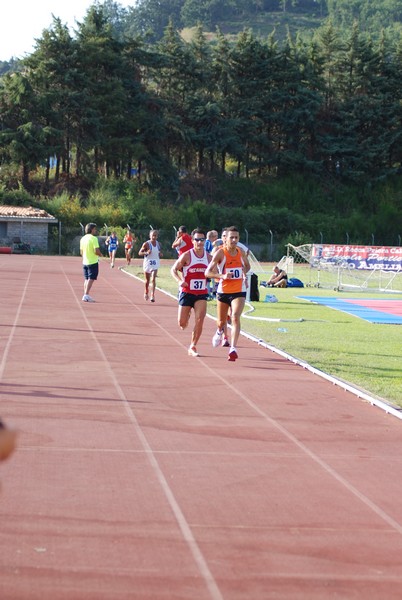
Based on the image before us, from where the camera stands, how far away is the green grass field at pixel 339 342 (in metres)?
12.9

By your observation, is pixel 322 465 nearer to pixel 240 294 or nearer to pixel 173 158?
pixel 240 294

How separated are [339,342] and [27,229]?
47.8 m

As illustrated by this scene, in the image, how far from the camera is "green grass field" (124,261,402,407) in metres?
12.9

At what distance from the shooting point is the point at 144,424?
9375 millimetres

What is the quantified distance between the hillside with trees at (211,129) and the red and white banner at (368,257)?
3069 centimetres

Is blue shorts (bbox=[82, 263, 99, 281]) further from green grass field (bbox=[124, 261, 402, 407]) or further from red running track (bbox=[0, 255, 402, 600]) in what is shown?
red running track (bbox=[0, 255, 402, 600])

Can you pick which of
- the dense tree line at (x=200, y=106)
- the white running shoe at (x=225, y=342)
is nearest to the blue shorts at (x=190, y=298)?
the white running shoe at (x=225, y=342)

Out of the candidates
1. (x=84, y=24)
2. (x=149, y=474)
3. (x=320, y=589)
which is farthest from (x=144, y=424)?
(x=84, y=24)

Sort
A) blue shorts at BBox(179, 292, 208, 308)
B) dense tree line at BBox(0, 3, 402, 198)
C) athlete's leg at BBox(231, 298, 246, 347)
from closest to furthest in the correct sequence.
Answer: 1. athlete's leg at BBox(231, 298, 246, 347)
2. blue shorts at BBox(179, 292, 208, 308)
3. dense tree line at BBox(0, 3, 402, 198)

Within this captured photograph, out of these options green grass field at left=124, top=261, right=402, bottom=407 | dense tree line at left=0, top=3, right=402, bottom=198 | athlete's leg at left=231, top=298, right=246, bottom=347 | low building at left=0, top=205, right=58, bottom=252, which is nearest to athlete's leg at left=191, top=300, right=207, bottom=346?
athlete's leg at left=231, top=298, right=246, bottom=347

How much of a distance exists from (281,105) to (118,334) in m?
70.5

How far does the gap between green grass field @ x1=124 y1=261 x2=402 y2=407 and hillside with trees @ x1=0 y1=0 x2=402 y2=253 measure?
44.8m

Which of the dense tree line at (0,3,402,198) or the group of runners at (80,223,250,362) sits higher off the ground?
the dense tree line at (0,3,402,198)

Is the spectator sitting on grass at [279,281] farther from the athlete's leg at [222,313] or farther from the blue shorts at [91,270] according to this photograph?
the athlete's leg at [222,313]
